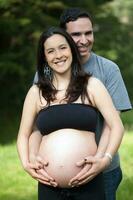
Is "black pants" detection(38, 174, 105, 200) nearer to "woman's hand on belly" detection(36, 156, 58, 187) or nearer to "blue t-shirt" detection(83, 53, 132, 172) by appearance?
"woman's hand on belly" detection(36, 156, 58, 187)

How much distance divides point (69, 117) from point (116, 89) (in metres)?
0.42

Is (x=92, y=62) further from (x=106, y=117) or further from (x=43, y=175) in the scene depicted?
(x=43, y=175)

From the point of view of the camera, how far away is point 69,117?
3275 mm

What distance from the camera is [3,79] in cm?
1427

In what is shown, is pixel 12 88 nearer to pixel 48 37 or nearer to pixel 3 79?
pixel 3 79

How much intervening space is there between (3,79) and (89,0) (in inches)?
118

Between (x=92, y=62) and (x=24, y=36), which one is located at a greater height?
(x=92, y=62)

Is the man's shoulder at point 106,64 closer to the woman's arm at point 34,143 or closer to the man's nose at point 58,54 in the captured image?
the man's nose at point 58,54

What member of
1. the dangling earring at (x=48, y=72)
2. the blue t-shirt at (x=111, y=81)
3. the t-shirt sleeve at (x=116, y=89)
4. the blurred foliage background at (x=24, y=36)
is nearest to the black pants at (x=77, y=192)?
the blue t-shirt at (x=111, y=81)

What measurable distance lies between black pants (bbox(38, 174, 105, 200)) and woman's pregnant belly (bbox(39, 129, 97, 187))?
6 centimetres

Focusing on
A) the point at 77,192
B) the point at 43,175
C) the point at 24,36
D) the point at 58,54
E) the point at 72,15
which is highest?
the point at 72,15

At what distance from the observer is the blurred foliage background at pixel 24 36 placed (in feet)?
43.7

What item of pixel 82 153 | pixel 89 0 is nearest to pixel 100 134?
pixel 82 153

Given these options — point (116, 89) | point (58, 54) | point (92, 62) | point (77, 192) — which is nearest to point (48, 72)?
point (58, 54)
